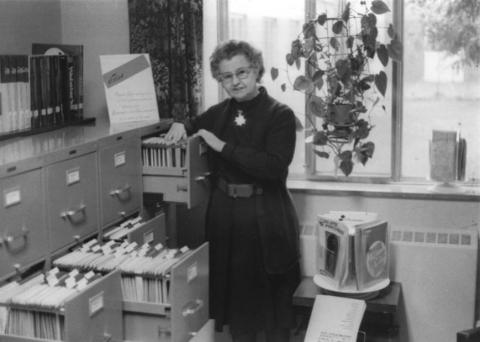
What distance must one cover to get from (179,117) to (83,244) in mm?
1148

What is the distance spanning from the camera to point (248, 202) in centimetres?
317

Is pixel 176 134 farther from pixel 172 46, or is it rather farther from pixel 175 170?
pixel 172 46

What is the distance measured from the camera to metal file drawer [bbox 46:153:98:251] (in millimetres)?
2477

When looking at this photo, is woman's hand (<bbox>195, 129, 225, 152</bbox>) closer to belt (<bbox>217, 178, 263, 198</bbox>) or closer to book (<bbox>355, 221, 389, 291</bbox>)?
belt (<bbox>217, 178, 263, 198</bbox>)

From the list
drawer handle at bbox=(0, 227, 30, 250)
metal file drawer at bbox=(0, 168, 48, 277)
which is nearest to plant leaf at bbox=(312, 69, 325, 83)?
metal file drawer at bbox=(0, 168, 48, 277)

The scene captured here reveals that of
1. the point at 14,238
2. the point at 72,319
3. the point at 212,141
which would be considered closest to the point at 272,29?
the point at 212,141

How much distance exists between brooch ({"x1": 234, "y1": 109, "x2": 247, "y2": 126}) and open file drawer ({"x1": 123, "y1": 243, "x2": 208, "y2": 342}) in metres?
0.79

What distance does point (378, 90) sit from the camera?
3.53m

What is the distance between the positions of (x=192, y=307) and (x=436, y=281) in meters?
1.34

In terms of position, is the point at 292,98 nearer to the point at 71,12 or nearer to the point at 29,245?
the point at 71,12

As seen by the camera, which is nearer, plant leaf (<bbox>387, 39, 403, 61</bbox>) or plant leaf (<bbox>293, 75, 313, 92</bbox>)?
plant leaf (<bbox>387, 39, 403, 61</bbox>)

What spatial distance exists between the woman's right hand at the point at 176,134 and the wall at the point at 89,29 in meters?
0.82

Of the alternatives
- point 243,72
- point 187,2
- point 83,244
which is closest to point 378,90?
point 243,72

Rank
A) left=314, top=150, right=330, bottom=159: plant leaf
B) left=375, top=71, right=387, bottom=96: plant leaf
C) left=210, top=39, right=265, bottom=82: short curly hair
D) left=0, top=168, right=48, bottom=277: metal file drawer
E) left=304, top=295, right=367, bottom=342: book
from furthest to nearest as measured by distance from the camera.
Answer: left=314, top=150, right=330, bottom=159: plant leaf, left=375, top=71, right=387, bottom=96: plant leaf, left=210, top=39, right=265, bottom=82: short curly hair, left=304, top=295, right=367, bottom=342: book, left=0, top=168, right=48, bottom=277: metal file drawer
